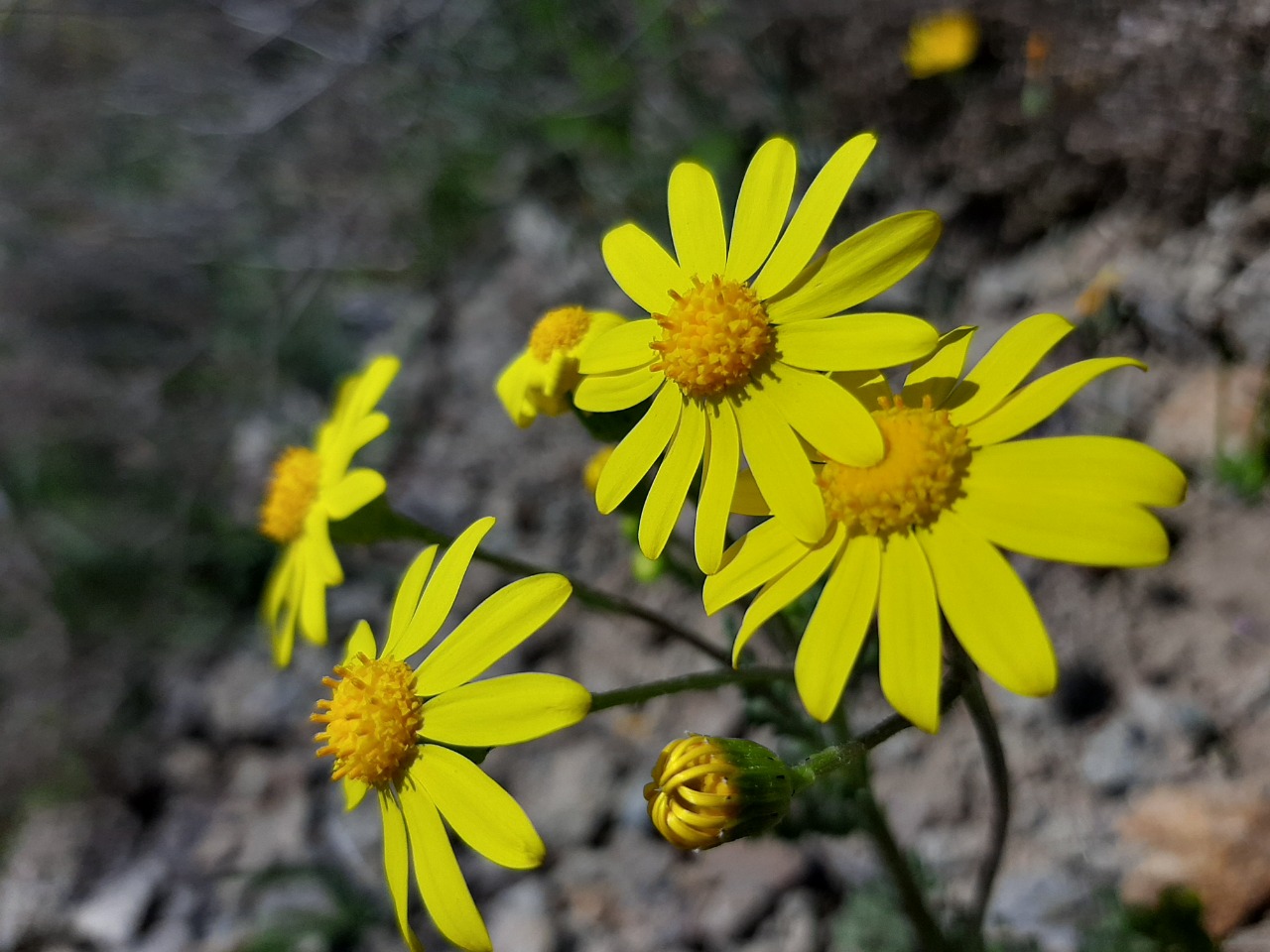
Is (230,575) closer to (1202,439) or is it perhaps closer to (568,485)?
(568,485)

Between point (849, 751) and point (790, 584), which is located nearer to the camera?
point (790, 584)

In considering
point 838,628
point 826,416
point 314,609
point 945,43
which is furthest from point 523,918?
point 945,43

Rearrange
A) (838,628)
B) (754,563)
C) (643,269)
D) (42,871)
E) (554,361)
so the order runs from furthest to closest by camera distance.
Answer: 1. (42,871)
2. (554,361)
3. (643,269)
4. (754,563)
5. (838,628)

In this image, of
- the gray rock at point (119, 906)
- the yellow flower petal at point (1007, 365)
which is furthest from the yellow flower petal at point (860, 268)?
the gray rock at point (119, 906)

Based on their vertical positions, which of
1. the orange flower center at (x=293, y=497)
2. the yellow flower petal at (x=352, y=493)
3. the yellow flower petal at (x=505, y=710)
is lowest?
the yellow flower petal at (x=505, y=710)

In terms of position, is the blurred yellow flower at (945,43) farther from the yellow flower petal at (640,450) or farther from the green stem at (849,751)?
the green stem at (849,751)

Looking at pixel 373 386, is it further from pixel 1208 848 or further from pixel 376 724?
pixel 1208 848

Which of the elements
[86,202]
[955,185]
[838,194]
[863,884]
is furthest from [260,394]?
[838,194]
